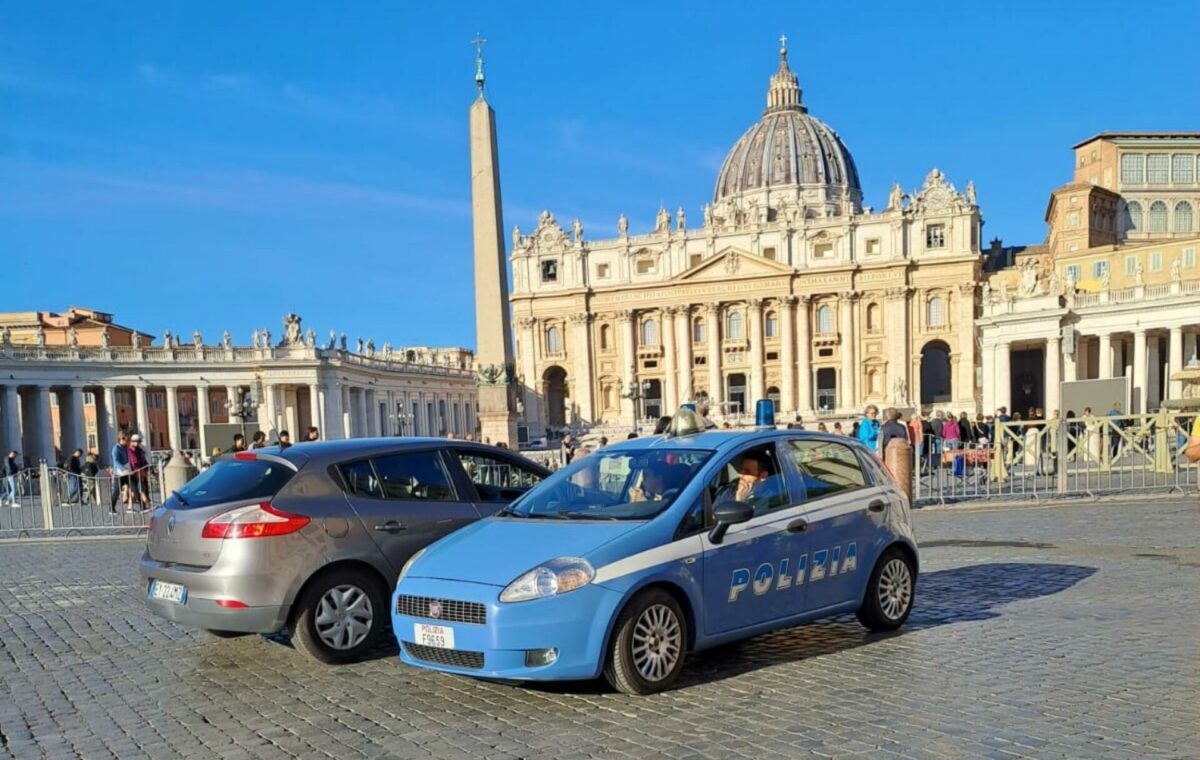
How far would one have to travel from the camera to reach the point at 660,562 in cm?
520

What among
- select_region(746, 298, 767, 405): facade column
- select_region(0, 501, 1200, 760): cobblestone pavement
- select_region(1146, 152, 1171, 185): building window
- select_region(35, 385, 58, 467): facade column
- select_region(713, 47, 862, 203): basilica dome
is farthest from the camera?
select_region(713, 47, 862, 203): basilica dome

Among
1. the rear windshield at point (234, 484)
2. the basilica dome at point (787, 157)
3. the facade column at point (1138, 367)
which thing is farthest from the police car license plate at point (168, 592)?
the basilica dome at point (787, 157)

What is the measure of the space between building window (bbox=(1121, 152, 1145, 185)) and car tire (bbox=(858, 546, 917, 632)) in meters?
67.5

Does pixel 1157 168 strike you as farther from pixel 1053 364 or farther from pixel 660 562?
pixel 660 562

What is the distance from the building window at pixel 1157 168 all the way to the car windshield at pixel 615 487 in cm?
6983

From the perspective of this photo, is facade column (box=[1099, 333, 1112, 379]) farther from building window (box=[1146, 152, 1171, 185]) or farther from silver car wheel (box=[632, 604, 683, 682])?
silver car wheel (box=[632, 604, 683, 682])

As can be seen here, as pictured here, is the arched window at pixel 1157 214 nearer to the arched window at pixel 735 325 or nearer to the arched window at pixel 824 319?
the arched window at pixel 824 319

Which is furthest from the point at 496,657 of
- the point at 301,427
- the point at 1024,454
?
the point at 301,427

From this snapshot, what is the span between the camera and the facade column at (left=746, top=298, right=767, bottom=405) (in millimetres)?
74188

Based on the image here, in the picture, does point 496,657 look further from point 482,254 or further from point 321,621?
Answer: point 482,254

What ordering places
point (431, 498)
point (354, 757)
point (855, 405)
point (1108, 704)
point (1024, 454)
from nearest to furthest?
point (354, 757) < point (1108, 704) < point (431, 498) < point (1024, 454) < point (855, 405)

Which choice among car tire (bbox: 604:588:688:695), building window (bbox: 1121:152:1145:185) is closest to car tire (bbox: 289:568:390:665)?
car tire (bbox: 604:588:688:695)

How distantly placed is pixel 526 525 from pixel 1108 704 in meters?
3.50

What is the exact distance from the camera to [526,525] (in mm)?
5691
